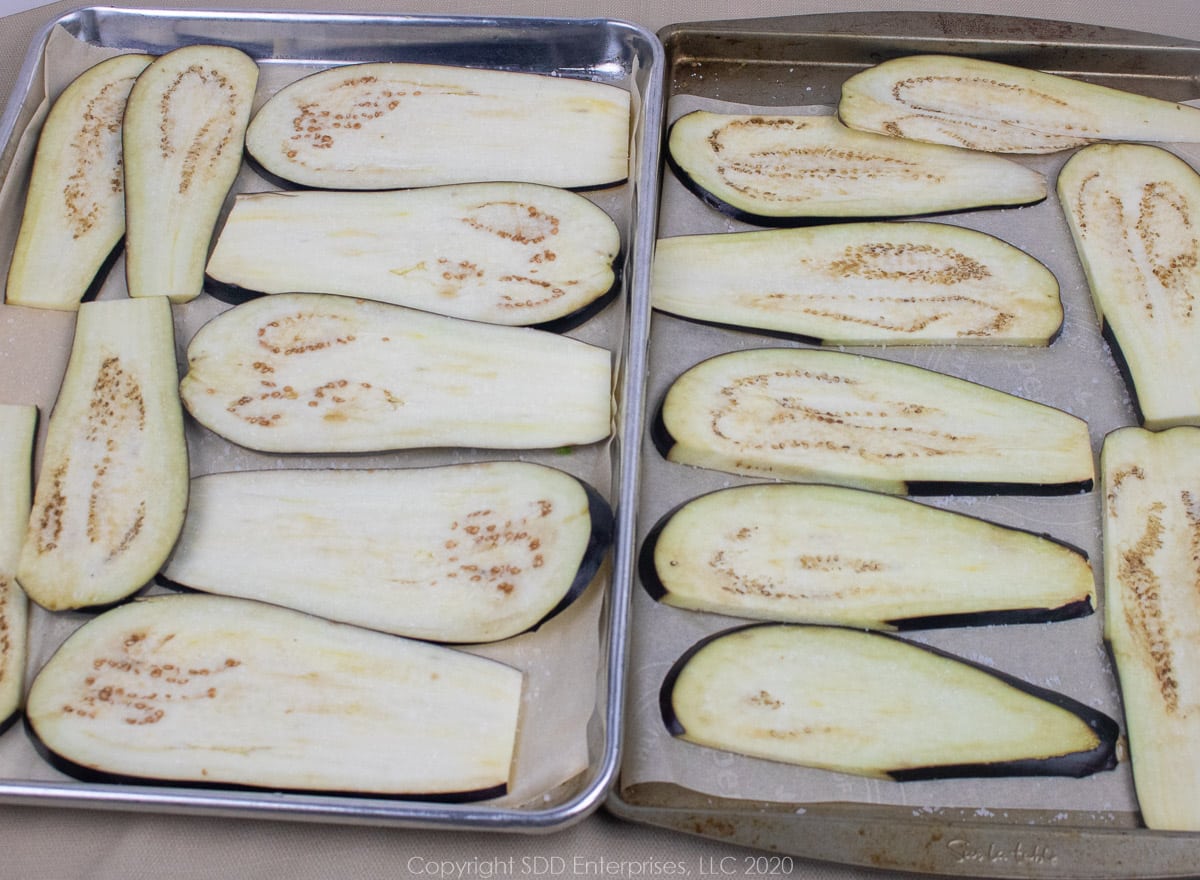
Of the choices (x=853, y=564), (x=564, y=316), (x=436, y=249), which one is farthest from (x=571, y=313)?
(x=853, y=564)

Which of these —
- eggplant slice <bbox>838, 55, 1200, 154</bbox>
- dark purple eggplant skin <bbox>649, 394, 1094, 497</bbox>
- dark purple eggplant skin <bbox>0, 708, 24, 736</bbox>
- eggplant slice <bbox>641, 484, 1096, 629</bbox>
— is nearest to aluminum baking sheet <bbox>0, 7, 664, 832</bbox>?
dark purple eggplant skin <bbox>0, 708, 24, 736</bbox>

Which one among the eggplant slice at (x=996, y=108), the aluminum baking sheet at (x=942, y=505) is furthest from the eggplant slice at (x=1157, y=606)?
the eggplant slice at (x=996, y=108)

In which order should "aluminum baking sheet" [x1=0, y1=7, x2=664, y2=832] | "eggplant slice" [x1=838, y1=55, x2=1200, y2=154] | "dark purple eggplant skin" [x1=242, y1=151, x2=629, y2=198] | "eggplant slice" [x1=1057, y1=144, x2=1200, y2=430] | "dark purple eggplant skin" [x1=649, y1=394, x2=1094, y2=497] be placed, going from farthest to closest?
"eggplant slice" [x1=838, y1=55, x2=1200, y2=154], "dark purple eggplant skin" [x1=242, y1=151, x2=629, y2=198], "eggplant slice" [x1=1057, y1=144, x2=1200, y2=430], "dark purple eggplant skin" [x1=649, y1=394, x2=1094, y2=497], "aluminum baking sheet" [x1=0, y1=7, x2=664, y2=832]

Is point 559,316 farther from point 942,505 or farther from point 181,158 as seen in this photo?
point 181,158

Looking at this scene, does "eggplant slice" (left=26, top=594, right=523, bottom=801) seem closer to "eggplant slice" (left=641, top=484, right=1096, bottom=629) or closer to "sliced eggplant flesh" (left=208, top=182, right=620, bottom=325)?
"eggplant slice" (left=641, top=484, right=1096, bottom=629)

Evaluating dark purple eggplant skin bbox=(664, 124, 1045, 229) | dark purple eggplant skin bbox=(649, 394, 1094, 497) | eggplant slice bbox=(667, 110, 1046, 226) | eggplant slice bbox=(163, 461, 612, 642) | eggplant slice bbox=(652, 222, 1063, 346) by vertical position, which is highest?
eggplant slice bbox=(667, 110, 1046, 226)

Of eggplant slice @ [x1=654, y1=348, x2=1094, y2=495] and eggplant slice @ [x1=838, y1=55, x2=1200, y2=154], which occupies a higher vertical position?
eggplant slice @ [x1=838, y1=55, x2=1200, y2=154]
